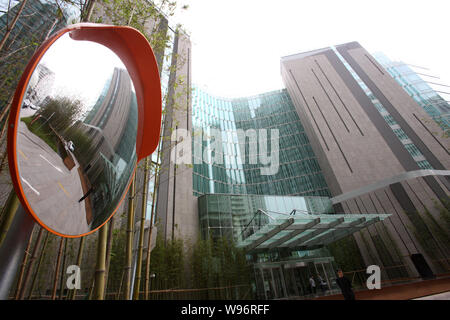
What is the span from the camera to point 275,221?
8109mm

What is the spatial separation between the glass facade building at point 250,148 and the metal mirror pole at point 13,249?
17842 millimetres

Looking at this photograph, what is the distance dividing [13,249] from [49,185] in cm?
15

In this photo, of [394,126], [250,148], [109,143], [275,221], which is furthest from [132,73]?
[250,148]

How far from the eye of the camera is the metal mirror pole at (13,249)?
430 millimetres

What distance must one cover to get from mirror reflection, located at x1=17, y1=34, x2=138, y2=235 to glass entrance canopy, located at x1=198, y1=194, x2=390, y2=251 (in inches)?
310

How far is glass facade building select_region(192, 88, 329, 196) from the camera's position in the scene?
21639mm

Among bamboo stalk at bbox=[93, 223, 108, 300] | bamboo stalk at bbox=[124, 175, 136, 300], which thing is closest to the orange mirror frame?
bamboo stalk at bbox=[93, 223, 108, 300]

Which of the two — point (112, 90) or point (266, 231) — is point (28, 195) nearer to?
point (112, 90)

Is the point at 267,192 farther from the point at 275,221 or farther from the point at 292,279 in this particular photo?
the point at 275,221

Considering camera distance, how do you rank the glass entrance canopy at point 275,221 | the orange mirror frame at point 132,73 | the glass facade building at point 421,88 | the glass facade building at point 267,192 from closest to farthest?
the orange mirror frame at point 132,73 < the glass entrance canopy at point 275,221 < the glass facade building at point 267,192 < the glass facade building at point 421,88

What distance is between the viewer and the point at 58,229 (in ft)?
1.70

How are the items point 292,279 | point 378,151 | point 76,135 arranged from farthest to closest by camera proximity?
point 378,151 → point 292,279 → point 76,135

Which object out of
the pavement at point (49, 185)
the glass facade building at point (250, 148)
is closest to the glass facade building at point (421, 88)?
the glass facade building at point (250, 148)

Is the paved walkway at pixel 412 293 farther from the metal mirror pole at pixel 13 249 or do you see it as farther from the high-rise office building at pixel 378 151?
the metal mirror pole at pixel 13 249
